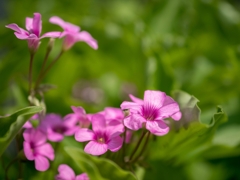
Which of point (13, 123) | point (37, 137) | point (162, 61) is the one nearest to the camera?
point (13, 123)

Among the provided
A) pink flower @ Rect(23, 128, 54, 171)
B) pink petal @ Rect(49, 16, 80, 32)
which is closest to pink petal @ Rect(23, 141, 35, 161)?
pink flower @ Rect(23, 128, 54, 171)

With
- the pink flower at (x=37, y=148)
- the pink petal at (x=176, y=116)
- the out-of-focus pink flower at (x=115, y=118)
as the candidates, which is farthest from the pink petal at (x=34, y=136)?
the pink petal at (x=176, y=116)

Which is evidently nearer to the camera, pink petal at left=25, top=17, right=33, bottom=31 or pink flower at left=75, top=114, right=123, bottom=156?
pink flower at left=75, top=114, right=123, bottom=156

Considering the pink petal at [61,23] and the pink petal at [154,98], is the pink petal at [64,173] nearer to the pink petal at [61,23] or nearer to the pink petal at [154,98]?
the pink petal at [154,98]

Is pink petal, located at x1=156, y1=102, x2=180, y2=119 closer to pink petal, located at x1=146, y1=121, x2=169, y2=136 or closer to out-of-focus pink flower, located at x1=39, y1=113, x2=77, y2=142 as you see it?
pink petal, located at x1=146, y1=121, x2=169, y2=136

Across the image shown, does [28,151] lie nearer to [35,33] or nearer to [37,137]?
[37,137]

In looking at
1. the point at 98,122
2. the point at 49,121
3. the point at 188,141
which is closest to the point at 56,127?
the point at 49,121

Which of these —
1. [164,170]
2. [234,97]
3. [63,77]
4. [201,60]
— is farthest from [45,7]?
[164,170]
